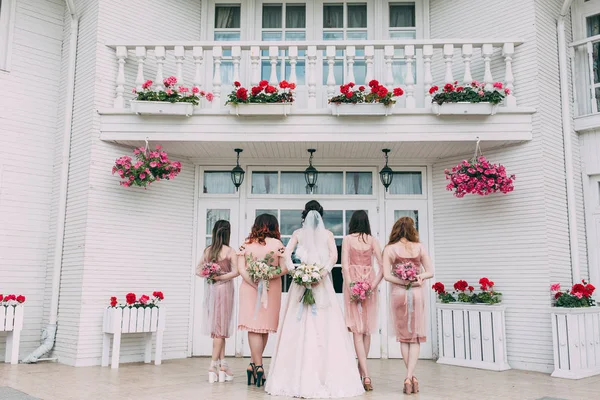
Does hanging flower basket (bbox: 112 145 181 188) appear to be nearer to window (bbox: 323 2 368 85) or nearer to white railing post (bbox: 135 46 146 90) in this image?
white railing post (bbox: 135 46 146 90)

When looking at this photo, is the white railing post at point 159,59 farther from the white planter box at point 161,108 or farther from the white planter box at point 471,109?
the white planter box at point 471,109

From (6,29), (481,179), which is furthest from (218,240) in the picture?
(6,29)

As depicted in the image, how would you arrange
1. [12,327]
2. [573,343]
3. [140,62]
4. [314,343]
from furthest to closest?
1. [140,62]
2. [12,327]
3. [573,343]
4. [314,343]

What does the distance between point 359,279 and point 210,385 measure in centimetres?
192

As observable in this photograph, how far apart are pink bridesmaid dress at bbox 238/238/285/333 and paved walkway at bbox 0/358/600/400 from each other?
0.63 m

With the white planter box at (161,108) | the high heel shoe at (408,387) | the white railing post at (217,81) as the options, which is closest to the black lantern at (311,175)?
the white railing post at (217,81)

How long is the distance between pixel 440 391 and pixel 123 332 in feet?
13.1

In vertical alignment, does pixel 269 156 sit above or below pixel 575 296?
above

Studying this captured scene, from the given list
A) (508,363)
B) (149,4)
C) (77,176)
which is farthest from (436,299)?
(149,4)

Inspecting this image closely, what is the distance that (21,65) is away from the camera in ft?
24.9

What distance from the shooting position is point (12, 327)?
6.84 m

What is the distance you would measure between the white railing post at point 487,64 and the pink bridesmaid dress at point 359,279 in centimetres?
302

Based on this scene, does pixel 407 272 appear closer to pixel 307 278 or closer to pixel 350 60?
pixel 307 278

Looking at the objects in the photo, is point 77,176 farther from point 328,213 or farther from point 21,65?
point 328,213
